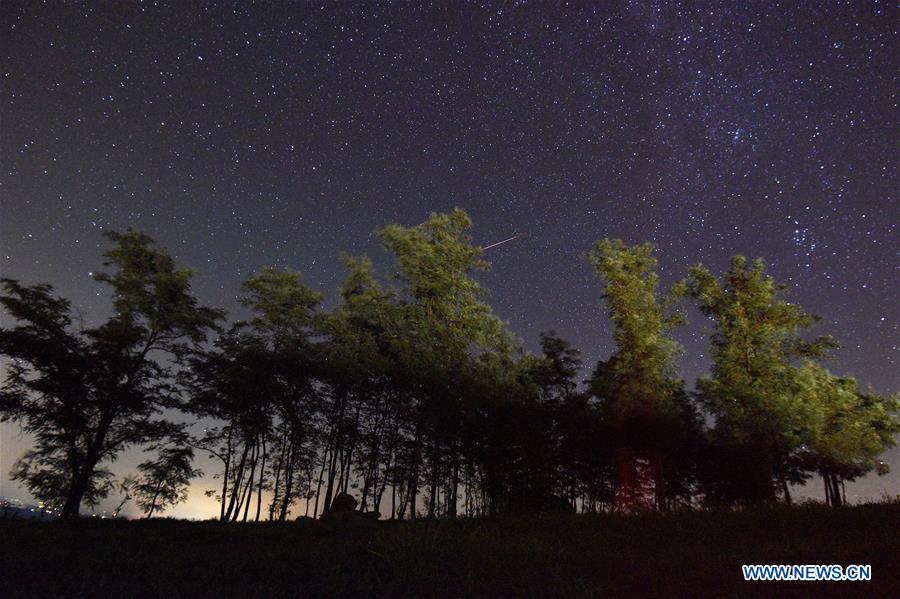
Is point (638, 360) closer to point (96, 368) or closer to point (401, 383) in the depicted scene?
point (401, 383)

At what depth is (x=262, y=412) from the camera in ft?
98.7

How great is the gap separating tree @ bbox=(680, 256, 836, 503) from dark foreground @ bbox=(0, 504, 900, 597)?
13476 millimetres

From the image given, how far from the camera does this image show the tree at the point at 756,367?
2441cm

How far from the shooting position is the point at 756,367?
84.5ft

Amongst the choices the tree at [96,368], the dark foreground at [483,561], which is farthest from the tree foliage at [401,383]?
the dark foreground at [483,561]

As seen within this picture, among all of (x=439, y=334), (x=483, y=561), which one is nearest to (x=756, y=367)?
(x=439, y=334)

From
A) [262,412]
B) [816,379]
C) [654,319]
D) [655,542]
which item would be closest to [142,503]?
[262,412]

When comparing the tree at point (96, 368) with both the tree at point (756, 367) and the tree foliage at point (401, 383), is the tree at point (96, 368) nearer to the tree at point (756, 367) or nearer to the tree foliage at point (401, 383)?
the tree foliage at point (401, 383)

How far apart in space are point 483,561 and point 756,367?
2351 centimetres

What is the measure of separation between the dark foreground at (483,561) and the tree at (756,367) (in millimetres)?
13476

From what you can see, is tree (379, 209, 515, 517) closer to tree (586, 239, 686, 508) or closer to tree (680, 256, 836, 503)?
tree (586, 239, 686, 508)

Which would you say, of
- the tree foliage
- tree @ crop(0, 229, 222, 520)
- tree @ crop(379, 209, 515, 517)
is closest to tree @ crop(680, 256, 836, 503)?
the tree foliage

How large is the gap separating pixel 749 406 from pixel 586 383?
27.2 feet

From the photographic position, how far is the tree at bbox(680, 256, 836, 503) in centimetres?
2441
